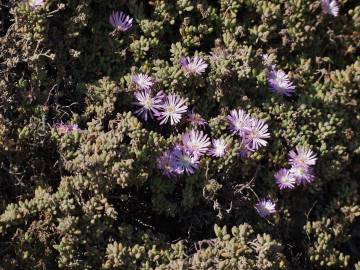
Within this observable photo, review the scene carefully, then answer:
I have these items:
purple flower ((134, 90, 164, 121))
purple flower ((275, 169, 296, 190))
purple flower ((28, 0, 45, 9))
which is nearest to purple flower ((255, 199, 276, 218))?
purple flower ((275, 169, 296, 190))

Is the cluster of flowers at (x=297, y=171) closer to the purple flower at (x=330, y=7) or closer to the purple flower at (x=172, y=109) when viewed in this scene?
the purple flower at (x=172, y=109)

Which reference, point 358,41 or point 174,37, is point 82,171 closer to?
point 174,37

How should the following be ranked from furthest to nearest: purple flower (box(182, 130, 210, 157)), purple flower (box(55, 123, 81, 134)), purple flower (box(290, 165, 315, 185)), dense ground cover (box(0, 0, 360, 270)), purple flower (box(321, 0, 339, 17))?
purple flower (box(321, 0, 339, 17)) < purple flower (box(290, 165, 315, 185)) < purple flower (box(182, 130, 210, 157)) < purple flower (box(55, 123, 81, 134)) < dense ground cover (box(0, 0, 360, 270))

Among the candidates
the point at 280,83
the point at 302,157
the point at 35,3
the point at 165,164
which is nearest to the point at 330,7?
the point at 280,83

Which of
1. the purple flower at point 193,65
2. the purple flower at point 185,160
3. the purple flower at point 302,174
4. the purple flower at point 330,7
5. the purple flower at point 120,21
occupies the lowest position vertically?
the purple flower at point 185,160

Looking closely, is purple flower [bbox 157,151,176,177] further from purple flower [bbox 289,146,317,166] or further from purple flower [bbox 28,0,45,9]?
purple flower [bbox 28,0,45,9]

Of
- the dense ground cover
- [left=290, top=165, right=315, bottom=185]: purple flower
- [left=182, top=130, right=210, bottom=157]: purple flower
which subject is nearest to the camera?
the dense ground cover

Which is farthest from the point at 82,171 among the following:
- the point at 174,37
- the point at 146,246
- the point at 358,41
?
the point at 358,41

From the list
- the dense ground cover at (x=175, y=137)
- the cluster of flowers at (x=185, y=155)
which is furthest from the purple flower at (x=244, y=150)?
the cluster of flowers at (x=185, y=155)

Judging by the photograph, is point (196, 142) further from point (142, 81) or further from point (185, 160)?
point (142, 81)
